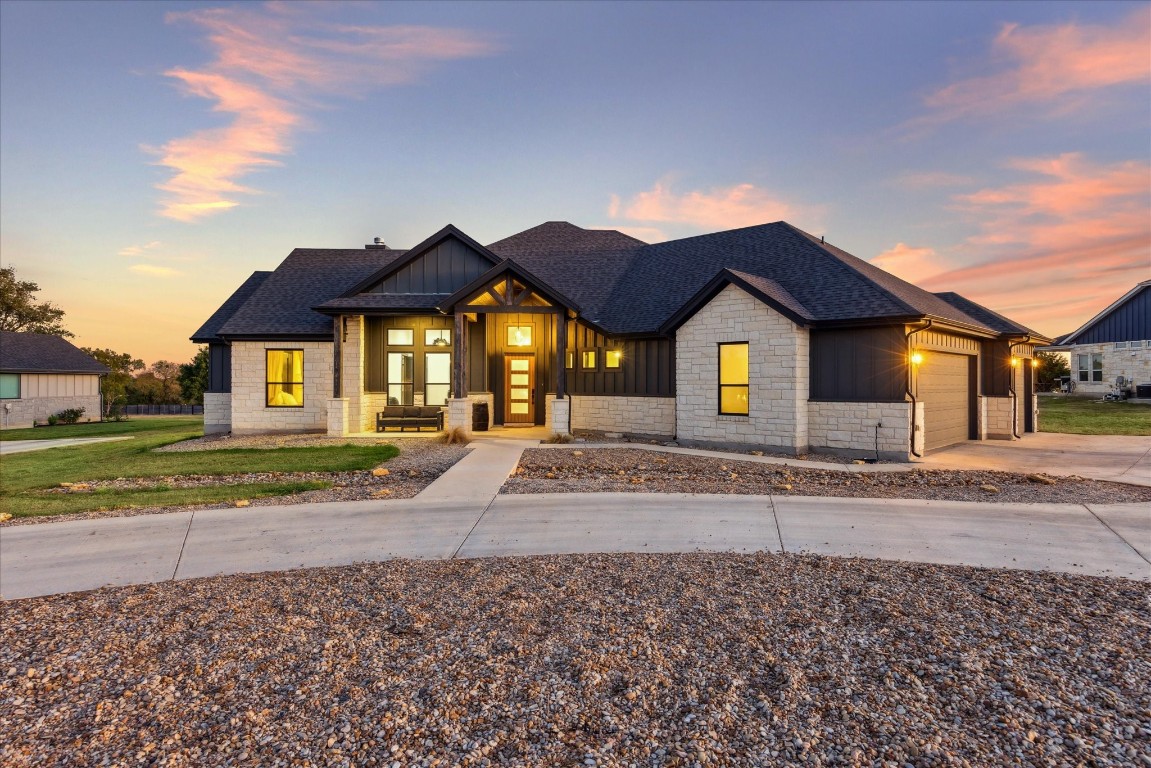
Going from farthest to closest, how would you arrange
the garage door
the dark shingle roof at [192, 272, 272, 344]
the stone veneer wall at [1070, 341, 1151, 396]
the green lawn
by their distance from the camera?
the stone veneer wall at [1070, 341, 1151, 396]
the dark shingle roof at [192, 272, 272, 344]
the green lawn
the garage door

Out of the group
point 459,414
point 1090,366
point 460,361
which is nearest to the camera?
point 459,414

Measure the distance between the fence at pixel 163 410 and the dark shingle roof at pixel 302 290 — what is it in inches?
1028

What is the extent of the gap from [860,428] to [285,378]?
1692cm

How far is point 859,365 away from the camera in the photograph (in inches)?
479

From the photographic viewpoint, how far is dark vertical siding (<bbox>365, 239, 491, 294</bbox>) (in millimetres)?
16953

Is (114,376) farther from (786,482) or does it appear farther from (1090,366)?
(1090,366)

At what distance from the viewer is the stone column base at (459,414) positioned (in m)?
14.6

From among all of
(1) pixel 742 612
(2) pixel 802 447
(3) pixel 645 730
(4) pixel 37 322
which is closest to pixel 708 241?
(2) pixel 802 447

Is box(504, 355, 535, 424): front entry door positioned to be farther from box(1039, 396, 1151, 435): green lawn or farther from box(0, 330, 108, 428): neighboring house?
box(0, 330, 108, 428): neighboring house

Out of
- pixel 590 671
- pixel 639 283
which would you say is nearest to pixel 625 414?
pixel 639 283

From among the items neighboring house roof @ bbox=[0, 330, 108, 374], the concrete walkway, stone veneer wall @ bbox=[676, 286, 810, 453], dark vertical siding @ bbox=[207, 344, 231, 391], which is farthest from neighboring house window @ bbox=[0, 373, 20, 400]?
stone veneer wall @ bbox=[676, 286, 810, 453]

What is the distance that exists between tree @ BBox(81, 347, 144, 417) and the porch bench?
30.6 metres

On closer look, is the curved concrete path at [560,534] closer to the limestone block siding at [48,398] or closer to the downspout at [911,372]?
the downspout at [911,372]

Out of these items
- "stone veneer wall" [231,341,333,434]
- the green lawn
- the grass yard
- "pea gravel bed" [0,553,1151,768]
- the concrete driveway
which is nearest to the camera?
"pea gravel bed" [0,553,1151,768]
